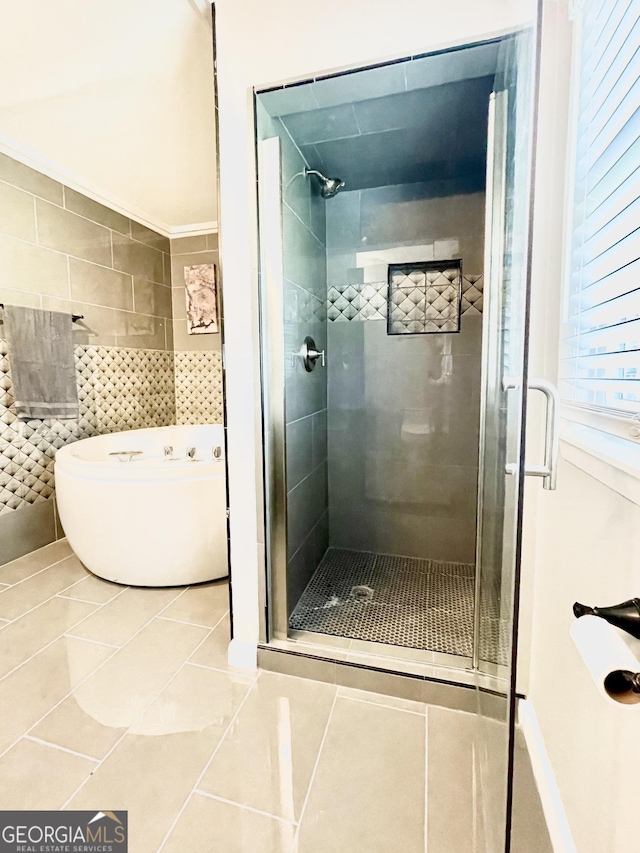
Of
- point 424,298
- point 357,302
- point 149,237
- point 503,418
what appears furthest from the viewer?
point 149,237

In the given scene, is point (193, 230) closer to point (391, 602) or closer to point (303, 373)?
point (303, 373)

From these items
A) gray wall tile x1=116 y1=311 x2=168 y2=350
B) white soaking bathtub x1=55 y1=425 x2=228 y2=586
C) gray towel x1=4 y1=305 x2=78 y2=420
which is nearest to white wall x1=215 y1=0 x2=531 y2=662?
white soaking bathtub x1=55 y1=425 x2=228 y2=586

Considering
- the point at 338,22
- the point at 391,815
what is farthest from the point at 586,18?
the point at 391,815

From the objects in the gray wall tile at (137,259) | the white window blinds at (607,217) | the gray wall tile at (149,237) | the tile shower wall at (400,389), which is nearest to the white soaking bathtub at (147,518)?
the tile shower wall at (400,389)

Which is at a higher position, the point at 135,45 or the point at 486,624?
the point at 135,45

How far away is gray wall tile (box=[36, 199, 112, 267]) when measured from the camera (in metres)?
2.58

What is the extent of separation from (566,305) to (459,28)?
901mm

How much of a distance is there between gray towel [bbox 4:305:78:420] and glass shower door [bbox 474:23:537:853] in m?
2.56

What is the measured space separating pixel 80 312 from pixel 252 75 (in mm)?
2111

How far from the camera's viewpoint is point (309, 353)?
2.09 m

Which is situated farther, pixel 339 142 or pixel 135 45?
pixel 339 142

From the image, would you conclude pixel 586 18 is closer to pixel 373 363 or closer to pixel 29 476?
pixel 373 363

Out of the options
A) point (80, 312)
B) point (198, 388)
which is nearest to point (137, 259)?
point (80, 312)

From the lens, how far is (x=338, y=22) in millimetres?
1293
